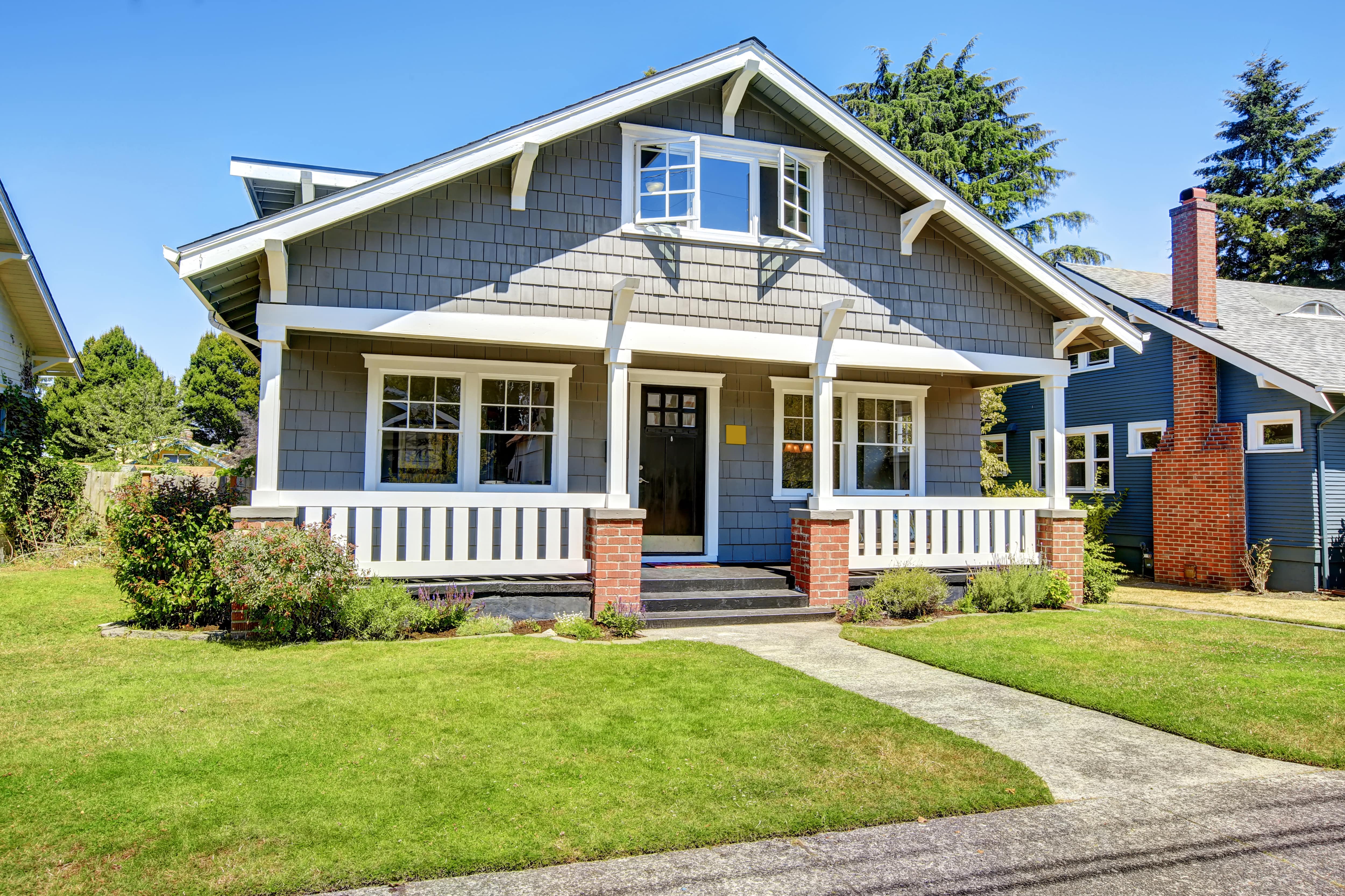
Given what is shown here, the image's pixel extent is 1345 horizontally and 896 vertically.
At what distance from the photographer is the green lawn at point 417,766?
342cm

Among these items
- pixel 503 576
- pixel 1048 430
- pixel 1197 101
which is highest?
pixel 1197 101

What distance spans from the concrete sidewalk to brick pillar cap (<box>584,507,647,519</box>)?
483 centimetres

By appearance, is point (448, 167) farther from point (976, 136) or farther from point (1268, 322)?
point (976, 136)

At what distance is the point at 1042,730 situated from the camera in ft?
17.5

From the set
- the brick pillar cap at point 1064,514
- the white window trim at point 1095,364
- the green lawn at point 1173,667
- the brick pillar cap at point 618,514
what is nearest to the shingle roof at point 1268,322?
the white window trim at point 1095,364

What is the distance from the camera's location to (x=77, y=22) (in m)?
10.8

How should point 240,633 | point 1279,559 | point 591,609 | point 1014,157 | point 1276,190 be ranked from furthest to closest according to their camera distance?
point 1276,190
point 1014,157
point 1279,559
point 591,609
point 240,633

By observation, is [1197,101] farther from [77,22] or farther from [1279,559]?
[77,22]

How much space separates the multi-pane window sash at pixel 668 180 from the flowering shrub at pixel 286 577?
4873 mm

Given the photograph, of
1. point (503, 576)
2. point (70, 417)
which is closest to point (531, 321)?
point (503, 576)

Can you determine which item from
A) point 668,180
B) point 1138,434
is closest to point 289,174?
point 668,180

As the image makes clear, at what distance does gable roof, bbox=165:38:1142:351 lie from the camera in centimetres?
766

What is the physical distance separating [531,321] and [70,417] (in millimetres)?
38274

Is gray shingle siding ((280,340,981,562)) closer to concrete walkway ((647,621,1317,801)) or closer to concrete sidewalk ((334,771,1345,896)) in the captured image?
concrete walkway ((647,621,1317,801))
